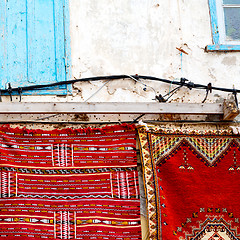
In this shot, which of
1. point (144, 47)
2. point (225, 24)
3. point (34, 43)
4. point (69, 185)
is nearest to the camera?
point (69, 185)

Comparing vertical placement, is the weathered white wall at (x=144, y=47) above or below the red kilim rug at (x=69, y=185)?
above

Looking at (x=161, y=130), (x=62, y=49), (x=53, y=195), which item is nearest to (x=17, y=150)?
(x=53, y=195)

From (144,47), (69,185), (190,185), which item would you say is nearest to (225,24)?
(144,47)

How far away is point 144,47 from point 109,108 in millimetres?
938

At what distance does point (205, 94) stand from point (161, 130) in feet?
2.41

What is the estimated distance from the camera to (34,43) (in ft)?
11.8

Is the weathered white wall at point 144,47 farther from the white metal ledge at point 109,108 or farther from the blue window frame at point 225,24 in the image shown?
the white metal ledge at point 109,108

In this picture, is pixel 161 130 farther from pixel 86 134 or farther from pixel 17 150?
pixel 17 150

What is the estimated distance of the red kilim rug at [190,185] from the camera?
3207 mm

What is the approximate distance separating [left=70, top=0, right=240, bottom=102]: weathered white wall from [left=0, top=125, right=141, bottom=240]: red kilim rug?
59cm

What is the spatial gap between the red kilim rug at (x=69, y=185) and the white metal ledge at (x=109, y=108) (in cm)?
21

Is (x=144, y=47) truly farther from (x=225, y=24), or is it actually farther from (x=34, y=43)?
(x=34, y=43)

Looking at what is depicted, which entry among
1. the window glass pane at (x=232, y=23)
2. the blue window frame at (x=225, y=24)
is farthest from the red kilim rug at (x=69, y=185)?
the window glass pane at (x=232, y=23)

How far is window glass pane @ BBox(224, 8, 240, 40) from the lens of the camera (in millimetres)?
3986
